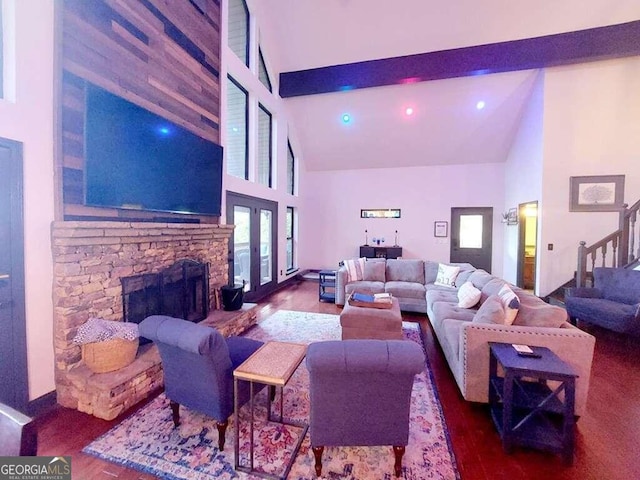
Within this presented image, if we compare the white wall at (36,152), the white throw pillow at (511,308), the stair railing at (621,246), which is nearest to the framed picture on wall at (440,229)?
the stair railing at (621,246)

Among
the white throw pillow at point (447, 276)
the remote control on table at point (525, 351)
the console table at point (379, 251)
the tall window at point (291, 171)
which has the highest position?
the tall window at point (291, 171)

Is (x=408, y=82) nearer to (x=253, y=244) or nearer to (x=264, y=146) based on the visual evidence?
(x=264, y=146)

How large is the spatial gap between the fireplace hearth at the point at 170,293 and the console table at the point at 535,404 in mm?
3310

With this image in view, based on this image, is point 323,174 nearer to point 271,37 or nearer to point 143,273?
point 271,37

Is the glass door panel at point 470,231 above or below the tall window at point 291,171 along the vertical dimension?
below

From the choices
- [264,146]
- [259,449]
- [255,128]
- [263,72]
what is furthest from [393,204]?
[259,449]

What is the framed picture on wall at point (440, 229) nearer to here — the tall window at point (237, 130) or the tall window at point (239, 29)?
the tall window at point (237, 130)

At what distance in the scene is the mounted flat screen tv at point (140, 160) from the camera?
2398mm

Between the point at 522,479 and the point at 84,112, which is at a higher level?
the point at 84,112

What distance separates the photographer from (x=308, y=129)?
7289mm

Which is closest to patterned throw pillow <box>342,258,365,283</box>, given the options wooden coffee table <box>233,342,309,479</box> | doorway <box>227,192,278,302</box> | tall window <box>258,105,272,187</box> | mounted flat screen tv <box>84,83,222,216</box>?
doorway <box>227,192,278,302</box>

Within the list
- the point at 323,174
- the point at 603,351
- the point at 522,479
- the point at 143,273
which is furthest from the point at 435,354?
the point at 323,174

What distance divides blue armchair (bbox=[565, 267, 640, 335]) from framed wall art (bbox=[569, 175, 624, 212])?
63.3 inches

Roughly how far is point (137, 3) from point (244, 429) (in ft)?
13.8
